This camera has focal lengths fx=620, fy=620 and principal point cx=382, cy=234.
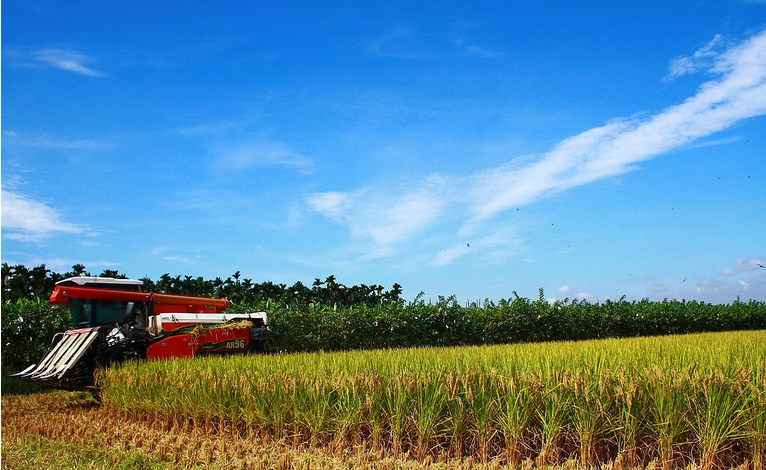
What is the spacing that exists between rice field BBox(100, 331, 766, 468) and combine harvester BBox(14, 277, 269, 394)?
11.9 ft

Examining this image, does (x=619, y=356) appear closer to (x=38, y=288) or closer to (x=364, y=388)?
(x=364, y=388)

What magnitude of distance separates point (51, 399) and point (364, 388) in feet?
27.4

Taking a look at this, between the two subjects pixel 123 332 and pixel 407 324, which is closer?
pixel 123 332

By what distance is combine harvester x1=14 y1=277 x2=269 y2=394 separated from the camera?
1036 centimetres

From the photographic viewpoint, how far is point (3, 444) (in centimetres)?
818

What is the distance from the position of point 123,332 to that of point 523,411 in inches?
298

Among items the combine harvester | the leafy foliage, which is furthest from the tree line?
the combine harvester

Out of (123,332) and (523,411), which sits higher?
(123,332)

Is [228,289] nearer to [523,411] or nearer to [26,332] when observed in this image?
[26,332]

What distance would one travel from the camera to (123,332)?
10.7 m

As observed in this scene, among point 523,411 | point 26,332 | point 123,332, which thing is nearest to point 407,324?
point 123,332

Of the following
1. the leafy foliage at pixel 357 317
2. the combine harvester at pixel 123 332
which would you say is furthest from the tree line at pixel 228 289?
the combine harvester at pixel 123 332

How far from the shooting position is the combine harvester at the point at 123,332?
10359 millimetres

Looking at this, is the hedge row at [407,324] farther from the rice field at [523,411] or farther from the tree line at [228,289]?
the rice field at [523,411]
